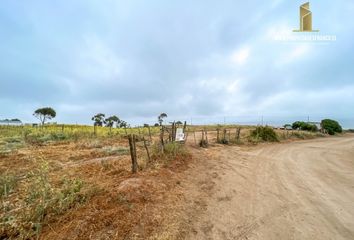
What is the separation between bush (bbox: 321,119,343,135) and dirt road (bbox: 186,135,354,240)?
29.2 meters

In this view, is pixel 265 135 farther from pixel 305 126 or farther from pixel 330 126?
pixel 330 126

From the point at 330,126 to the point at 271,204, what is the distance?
35.0m

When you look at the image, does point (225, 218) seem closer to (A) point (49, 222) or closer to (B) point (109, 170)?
(A) point (49, 222)

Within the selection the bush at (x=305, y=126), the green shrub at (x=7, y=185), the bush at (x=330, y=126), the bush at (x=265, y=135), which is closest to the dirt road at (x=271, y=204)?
the green shrub at (x=7, y=185)

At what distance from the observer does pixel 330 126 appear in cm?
3209

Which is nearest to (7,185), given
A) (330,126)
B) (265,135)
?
(265,135)

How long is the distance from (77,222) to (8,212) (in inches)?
46.6

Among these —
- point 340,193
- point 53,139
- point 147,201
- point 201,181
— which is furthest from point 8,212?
point 53,139

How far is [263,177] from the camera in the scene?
6.57 meters

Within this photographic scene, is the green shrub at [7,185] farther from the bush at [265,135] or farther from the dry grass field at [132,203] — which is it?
the bush at [265,135]

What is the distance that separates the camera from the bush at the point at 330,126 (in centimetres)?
3159

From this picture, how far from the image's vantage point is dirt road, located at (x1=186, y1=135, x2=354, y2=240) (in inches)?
134

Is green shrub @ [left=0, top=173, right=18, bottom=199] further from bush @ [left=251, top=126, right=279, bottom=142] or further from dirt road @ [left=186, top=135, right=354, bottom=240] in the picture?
bush @ [left=251, top=126, right=279, bottom=142]

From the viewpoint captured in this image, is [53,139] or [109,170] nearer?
[109,170]
